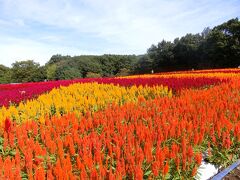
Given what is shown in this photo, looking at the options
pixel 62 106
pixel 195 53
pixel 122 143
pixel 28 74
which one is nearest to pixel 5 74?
pixel 28 74

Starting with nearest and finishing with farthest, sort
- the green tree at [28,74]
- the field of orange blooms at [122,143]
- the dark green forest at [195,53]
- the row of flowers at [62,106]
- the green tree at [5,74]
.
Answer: the field of orange blooms at [122,143], the row of flowers at [62,106], the dark green forest at [195,53], the green tree at [5,74], the green tree at [28,74]

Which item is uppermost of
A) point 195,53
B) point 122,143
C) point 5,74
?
point 195,53

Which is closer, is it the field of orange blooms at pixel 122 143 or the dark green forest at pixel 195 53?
the field of orange blooms at pixel 122 143

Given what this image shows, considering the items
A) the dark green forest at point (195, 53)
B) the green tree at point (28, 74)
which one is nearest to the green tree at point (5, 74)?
the green tree at point (28, 74)

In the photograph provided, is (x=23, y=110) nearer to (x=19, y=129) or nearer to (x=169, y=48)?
(x=19, y=129)

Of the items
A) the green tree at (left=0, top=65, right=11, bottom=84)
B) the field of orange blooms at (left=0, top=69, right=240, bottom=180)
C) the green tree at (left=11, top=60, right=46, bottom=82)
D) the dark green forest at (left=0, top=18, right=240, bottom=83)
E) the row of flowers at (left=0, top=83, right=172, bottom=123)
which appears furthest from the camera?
the green tree at (left=11, top=60, right=46, bottom=82)

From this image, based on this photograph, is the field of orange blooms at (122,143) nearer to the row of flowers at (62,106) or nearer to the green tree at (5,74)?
the row of flowers at (62,106)

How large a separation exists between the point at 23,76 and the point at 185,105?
65368 millimetres

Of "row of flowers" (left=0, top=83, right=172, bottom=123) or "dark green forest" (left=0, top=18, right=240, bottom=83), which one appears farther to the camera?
"dark green forest" (left=0, top=18, right=240, bottom=83)

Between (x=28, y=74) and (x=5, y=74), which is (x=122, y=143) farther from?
(x=5, y=74)

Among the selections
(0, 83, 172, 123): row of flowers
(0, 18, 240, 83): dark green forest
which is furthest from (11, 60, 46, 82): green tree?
(0, 83, 172, 123): row of flowers

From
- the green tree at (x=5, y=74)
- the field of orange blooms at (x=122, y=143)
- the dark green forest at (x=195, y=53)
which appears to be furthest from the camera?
the green tree at (x=5, y=74)

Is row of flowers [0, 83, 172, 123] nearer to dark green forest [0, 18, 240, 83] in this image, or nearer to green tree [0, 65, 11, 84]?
dark green forest [0, 18, 240, 83]

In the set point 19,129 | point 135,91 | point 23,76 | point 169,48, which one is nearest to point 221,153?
point 19,129
